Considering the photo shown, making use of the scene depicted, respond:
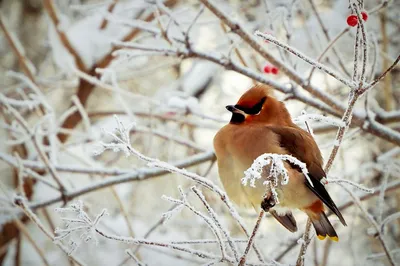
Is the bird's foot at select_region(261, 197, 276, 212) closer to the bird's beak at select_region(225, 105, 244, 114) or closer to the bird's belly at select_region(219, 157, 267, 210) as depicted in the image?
the bird's belly at select_region(219, 157, 267, 210)

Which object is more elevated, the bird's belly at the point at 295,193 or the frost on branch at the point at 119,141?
the bird's belly at the point at 295,193

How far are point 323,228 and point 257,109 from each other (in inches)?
21.2

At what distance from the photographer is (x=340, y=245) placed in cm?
570

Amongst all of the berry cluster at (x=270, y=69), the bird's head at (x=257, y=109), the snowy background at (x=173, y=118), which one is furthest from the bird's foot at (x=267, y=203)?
the berry cluster at (x=270, y=69)

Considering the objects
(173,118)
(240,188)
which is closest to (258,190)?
(240,188)

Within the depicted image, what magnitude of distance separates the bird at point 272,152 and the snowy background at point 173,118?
11 cm

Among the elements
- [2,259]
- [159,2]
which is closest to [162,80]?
[2,259]

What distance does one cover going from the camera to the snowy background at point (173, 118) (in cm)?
144

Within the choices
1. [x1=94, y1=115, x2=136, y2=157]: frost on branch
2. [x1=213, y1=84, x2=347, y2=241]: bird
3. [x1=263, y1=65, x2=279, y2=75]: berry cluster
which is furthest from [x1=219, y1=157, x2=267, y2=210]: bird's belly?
[x1=263, y1=65, x2=279, y2=75]: berry cluster

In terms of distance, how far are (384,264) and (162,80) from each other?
3850mm

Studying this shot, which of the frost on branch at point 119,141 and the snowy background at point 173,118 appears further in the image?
the snowy background at point 173,118

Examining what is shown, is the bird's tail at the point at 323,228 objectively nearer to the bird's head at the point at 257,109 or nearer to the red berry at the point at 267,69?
the bird's head at the point at 257,109

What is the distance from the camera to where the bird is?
5.41 ft

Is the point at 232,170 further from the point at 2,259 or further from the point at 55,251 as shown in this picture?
the point at 55,251
